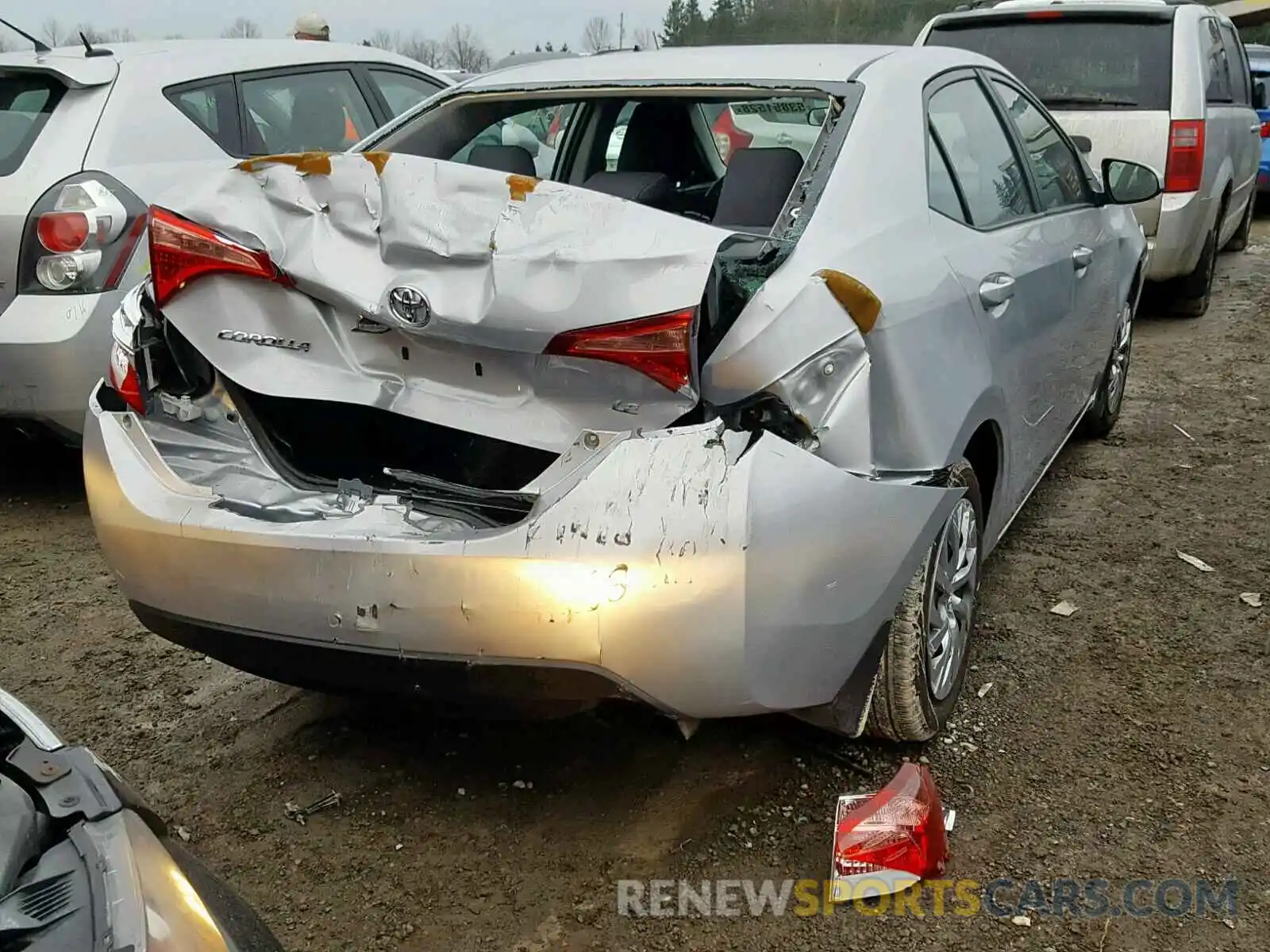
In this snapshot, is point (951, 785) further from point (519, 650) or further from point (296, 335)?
point (296, 335)

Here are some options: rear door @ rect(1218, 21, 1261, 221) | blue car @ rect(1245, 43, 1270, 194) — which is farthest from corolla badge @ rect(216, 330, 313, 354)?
blue car @ rect(1245, 43, 1270, 194)

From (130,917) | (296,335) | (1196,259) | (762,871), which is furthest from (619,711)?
(1196,259)

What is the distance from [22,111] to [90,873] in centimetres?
372

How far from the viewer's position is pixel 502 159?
3201mm

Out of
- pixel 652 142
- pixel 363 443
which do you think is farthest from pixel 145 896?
pixel 652 142

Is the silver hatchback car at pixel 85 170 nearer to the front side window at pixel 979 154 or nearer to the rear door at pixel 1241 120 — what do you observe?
the front side window at pixel 979 154

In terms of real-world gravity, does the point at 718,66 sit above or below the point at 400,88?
above

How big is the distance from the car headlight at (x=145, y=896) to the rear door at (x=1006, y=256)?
173 cm

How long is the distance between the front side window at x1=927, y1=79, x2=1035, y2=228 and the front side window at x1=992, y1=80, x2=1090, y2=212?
17 centimetres

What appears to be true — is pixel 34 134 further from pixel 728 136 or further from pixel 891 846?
pixel 891 846

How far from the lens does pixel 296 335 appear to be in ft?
7.64

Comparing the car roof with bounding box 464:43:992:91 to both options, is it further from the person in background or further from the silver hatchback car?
the person in background

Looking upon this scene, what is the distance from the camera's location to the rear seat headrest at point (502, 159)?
317 centimetres

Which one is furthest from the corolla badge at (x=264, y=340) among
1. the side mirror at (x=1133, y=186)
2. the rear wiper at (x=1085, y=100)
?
the rear wiper at (x=1085, y=100)
